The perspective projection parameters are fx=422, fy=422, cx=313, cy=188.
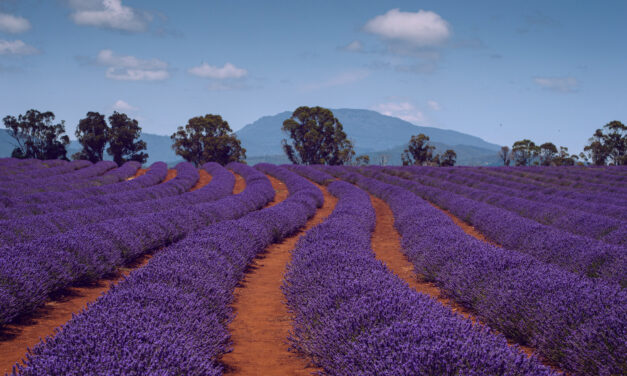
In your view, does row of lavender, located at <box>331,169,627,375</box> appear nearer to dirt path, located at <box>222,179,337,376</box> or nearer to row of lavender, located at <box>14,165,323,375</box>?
dirt path, located at <box>222,179,337,376</box>

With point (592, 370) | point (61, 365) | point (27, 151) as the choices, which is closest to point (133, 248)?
point (61, 365)

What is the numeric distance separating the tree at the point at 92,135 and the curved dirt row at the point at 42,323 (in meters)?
52.8

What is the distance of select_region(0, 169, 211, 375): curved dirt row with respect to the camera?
12.6 feet

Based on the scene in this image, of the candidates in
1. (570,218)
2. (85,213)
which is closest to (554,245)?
(570,218)

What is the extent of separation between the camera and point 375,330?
3.04m

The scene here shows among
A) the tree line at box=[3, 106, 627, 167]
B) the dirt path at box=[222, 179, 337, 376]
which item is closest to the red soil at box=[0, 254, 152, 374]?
the dirt path at box=[222, 179, 337, 376]

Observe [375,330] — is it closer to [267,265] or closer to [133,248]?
[267,265]

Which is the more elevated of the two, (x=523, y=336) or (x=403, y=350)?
(x=403, y=350)

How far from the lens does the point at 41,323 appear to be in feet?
15.2

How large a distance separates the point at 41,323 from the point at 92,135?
5448 centimetres

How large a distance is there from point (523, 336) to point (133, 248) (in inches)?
230

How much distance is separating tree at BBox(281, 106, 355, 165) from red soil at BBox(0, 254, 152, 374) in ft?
166

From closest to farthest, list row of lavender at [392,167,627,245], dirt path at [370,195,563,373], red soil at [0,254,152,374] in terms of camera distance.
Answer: red soil at [0,254,152,374], dirt path at [370,195,563,373], row of lavender at [392,167,627,245]

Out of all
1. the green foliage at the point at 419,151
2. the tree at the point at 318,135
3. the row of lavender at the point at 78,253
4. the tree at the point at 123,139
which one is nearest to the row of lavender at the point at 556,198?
the row of lavender at the point at 78,253
